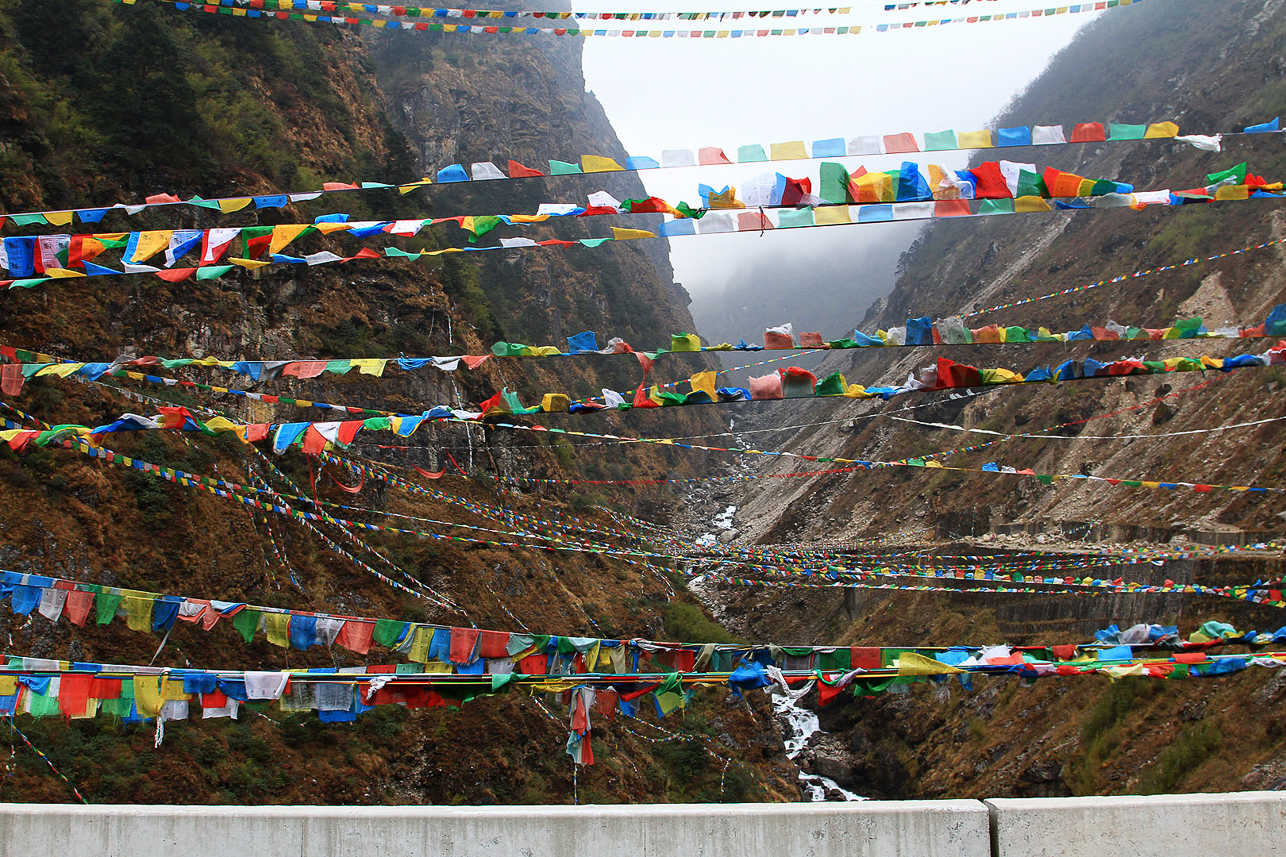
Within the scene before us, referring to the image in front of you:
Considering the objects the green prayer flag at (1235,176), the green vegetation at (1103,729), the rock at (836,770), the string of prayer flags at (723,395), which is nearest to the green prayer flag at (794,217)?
the string of prayer flags at (723,395)

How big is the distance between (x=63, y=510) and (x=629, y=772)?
9051 millimetres

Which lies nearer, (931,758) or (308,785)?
(308,785)

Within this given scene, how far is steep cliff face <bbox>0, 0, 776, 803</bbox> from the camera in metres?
9.87

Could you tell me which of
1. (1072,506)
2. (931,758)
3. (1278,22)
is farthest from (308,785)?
(1278,22)

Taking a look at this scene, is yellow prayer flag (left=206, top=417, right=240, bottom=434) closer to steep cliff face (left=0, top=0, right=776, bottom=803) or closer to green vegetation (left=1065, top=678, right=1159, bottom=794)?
steep cliff face (left=0, top=0, right=776, bottom=803)

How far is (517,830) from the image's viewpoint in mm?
4059

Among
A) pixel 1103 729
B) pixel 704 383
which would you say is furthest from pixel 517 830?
pixel 1103 729

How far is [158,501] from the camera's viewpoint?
11.5 meters

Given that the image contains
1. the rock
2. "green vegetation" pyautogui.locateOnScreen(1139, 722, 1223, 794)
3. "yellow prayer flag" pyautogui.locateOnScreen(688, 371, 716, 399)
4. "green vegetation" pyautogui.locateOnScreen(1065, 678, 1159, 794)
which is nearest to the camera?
"yellow prayer flag" pyautogui.locateOnScreen(688, 371, 716, 399)

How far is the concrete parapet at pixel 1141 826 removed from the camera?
3.98 metres

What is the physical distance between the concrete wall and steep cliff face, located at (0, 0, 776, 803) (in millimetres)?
4954

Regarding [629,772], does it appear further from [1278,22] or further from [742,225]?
[1278,22]

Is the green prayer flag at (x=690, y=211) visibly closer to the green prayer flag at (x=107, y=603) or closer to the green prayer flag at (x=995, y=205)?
the green prayer flag at (x=995, y=205)

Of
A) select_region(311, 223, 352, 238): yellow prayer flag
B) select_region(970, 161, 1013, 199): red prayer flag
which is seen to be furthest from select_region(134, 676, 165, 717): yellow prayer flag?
select_region(970, 161, 1013, 199): red prayer flag
